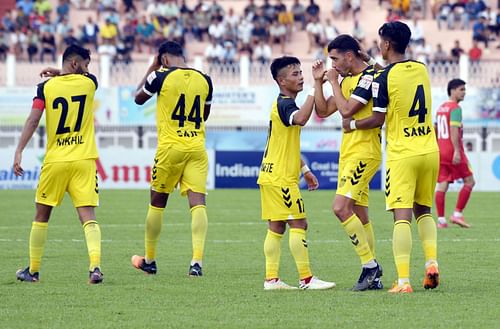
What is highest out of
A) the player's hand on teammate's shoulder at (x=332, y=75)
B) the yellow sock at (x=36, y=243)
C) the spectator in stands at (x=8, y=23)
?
the spectator in stands at (x=8, y=23)

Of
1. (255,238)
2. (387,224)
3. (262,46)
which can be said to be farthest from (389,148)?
(262,46)

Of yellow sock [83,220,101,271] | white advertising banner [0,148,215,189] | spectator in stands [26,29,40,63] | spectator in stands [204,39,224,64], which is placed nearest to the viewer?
yellow sock [83,220,101,271]

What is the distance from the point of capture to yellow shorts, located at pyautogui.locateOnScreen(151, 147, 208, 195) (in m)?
12.6

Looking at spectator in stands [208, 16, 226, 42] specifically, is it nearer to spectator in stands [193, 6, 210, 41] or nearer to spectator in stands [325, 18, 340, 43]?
spectator in stands [193, 6, 210, 41]

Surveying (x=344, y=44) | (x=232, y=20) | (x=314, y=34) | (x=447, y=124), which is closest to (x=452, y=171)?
(x=447, y=124)

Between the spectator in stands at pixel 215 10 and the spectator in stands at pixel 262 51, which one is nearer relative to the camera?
the spectator in stands at pixel 262 51

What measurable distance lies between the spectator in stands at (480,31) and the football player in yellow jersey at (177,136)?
30.5m

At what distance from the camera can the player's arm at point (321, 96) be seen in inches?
411

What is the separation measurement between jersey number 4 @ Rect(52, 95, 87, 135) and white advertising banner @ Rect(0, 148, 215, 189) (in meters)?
19.2

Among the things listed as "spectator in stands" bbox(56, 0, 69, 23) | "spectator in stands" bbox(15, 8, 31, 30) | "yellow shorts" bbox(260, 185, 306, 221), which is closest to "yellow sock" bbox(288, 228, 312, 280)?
"yellow shorts" bbox(260, 185, 306, 221)

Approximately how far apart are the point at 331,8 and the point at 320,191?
635 inches

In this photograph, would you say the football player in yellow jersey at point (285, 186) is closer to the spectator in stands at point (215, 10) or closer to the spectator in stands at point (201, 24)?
the spectator in stands at point (201, 24)

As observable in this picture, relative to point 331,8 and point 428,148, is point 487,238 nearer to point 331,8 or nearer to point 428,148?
point 428,148

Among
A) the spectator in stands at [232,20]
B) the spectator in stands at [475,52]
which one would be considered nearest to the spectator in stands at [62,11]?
the spectator in stands at [232,20]
